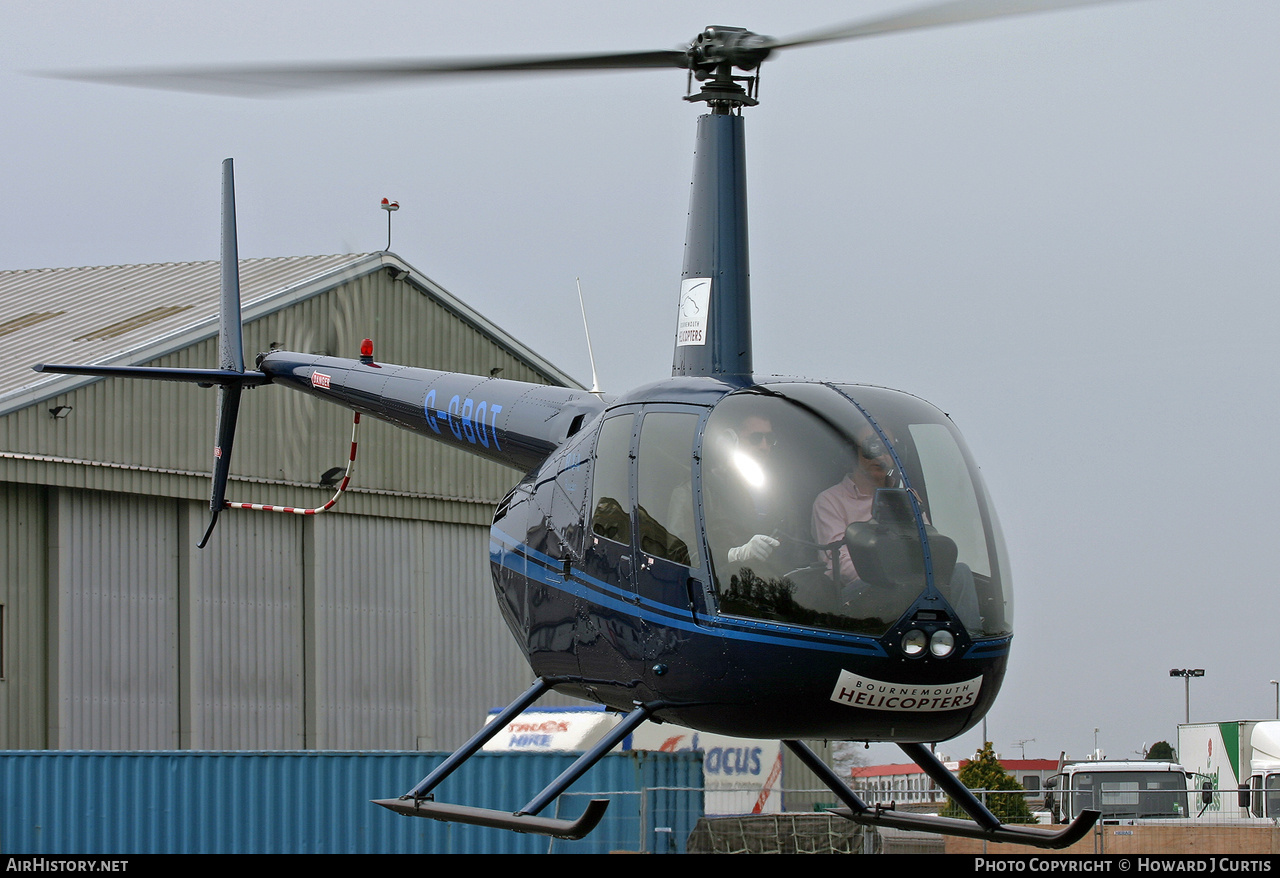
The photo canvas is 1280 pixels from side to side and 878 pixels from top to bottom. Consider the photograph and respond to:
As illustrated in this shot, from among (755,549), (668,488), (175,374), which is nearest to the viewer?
(755,549)

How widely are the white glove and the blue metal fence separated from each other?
11196mm

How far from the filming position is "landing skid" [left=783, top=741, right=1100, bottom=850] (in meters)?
8.75

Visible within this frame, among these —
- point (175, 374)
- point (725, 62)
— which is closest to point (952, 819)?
point (725, 62)

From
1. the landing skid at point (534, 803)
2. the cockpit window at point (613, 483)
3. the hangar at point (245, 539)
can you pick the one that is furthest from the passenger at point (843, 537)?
the hangar at point (245, 539)

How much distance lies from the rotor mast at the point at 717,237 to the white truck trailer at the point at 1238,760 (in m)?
13.4

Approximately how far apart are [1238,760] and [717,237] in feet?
63.6

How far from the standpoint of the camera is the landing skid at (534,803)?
8.25 m

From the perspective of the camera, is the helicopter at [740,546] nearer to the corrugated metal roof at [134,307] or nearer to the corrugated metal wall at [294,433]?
the corrugated metal wall at [294,433]

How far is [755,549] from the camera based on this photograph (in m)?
7.71

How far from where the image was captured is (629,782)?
1958 cm

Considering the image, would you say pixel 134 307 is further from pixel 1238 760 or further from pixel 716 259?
pixel 1238 760

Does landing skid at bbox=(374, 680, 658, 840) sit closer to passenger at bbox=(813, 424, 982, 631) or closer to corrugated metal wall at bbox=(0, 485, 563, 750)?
passenger at bbox=(813, 424, 982, 631)

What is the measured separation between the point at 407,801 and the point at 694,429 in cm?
325

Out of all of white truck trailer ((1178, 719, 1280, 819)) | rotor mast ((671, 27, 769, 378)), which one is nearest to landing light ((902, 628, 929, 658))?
rotor mast ((671, 27, 769, 378))
